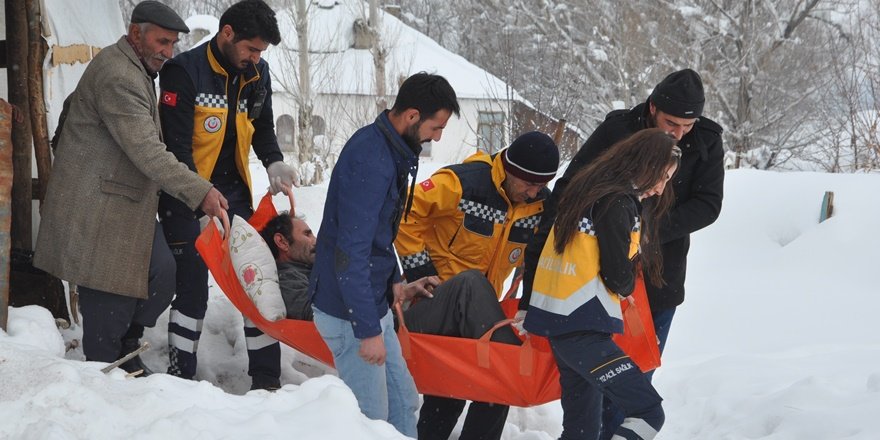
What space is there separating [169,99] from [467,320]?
1612 mm

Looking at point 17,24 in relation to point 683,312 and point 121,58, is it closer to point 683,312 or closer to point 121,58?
point 121,58

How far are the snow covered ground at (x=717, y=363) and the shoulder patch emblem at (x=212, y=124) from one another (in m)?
1.09

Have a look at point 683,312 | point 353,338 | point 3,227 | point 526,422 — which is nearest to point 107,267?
point 3,227

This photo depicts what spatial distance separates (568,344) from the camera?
3307 mm

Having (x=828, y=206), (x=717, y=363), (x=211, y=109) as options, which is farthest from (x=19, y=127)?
(x=828, y=206)

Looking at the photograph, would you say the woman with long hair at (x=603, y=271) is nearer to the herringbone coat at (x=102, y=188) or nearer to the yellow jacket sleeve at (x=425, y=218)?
the yellow jacket sleeve at (x=425, y=218)

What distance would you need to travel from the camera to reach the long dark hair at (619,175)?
327 centimetres

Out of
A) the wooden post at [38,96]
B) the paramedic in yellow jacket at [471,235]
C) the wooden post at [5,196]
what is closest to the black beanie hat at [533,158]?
the paramedic in yellow jacket at [471,235]

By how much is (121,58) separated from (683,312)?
524 cm

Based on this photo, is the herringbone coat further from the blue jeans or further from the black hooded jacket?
the black hooded jacket

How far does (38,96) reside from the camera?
14.5 ft

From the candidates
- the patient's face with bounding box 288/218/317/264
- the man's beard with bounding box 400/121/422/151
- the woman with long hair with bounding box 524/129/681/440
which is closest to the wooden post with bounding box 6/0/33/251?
the patient's face with bounding box 288/218/317/264

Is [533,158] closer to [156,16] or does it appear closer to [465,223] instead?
[465,223]

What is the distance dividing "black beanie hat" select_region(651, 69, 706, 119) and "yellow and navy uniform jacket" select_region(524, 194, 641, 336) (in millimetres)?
553
